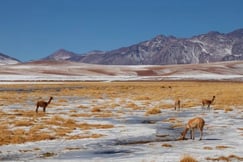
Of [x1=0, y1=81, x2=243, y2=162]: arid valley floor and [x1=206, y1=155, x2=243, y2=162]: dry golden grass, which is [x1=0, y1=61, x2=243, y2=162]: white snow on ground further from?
[x1=206, y1=155, x2=243, y2=162]: dry golden grass

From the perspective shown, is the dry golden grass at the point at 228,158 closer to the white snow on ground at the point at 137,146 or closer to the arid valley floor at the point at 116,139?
the arid valley floor at the point at 116,139

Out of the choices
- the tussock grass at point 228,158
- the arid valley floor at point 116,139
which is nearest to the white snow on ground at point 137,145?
the arid valley floor at point 116,139

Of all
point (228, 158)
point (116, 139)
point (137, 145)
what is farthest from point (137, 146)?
point (228, 158)

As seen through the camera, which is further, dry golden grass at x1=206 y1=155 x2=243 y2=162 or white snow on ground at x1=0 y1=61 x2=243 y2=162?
white snow on ground at x1=0 y1=61 x2=243 y2=162

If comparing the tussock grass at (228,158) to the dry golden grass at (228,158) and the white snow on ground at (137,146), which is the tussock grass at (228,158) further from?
the white snow on ground at (137,146)

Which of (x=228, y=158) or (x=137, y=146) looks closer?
(x=228, y=158)

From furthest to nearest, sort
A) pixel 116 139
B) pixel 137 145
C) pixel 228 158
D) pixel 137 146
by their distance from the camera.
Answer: pixel 116 139 → pixel 137 145 → pixel 137 146 → pixel 228 158

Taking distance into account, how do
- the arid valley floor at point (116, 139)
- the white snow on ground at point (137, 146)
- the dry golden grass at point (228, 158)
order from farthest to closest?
1. the arid valley floor at point (116, 139)
2. the white snow on ground at point (137, 146)
3. the dry golden grass at point (228, 158)

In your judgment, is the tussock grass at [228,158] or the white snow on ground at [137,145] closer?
the tussock grass at [228,158]

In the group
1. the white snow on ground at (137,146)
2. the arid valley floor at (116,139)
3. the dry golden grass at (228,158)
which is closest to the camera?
the dry golden grass at (228,158)

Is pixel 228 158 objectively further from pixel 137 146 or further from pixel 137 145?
pixel 137 145

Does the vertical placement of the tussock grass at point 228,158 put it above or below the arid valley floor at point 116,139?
above

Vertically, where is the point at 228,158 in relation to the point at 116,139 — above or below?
above

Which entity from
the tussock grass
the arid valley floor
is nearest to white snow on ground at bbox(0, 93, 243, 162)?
the arid valley floor
